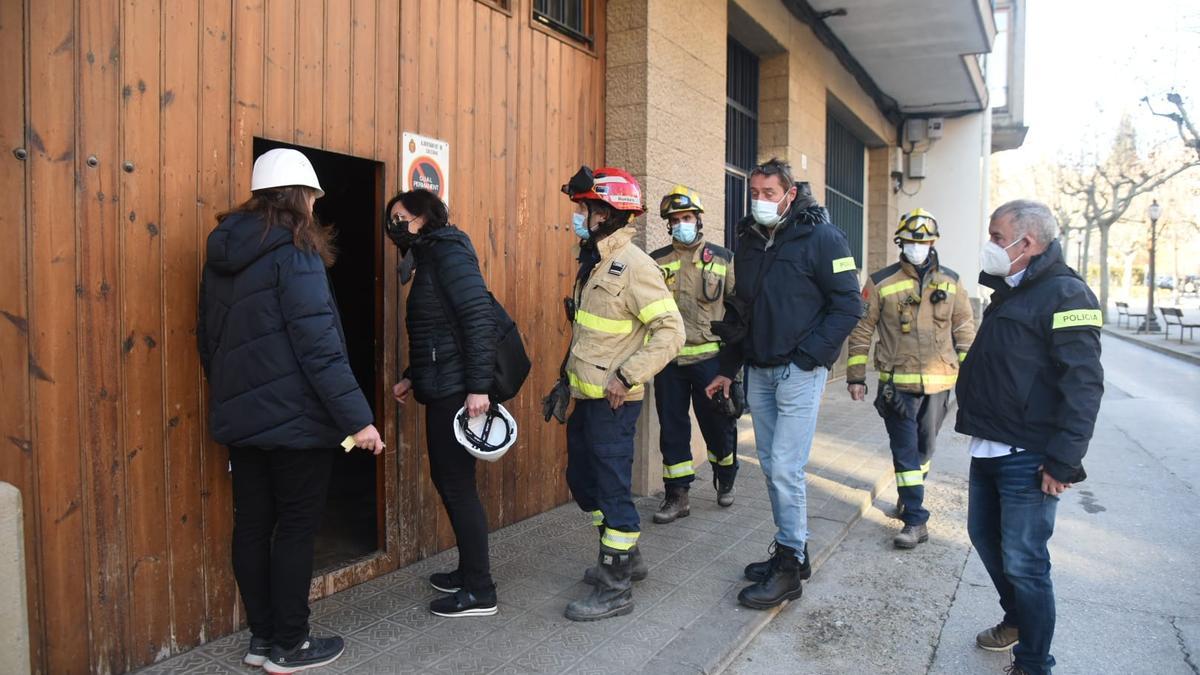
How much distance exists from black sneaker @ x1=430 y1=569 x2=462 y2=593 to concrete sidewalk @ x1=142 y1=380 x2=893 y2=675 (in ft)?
0.22

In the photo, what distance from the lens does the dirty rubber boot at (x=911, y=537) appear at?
4.91 metres

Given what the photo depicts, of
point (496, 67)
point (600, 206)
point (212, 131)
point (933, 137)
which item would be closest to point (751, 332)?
point (600, 206)

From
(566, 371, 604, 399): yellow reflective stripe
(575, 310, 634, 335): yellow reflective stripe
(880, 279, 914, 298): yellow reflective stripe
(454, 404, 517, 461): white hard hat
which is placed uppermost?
(880, 279, 914, 298): yellow reflective stripe

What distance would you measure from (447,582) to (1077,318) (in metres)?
2.91

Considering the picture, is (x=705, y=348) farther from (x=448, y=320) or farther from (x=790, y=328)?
(x=448, y=320)

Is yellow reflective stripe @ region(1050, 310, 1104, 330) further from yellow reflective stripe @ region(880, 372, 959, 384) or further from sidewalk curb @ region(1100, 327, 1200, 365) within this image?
sidewalk curb @ region(1100, 327, 1200, 365)

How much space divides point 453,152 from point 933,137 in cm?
1231

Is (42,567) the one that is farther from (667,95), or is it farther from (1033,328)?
(667,95)

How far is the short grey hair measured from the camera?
124 inches

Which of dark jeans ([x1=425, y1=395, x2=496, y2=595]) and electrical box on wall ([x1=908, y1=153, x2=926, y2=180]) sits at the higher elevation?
electrical box on wall ([x1=908, y1=153, x2=926, y2=180])

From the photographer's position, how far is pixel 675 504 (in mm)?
5184

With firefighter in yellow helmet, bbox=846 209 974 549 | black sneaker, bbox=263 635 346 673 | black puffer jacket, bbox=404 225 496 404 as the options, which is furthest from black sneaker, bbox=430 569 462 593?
firefighter in yellow helmet, bbox=846 209 974 549

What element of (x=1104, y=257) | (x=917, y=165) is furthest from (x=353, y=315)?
(x=1104, y=257)

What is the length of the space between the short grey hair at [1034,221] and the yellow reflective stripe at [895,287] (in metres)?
1.87
